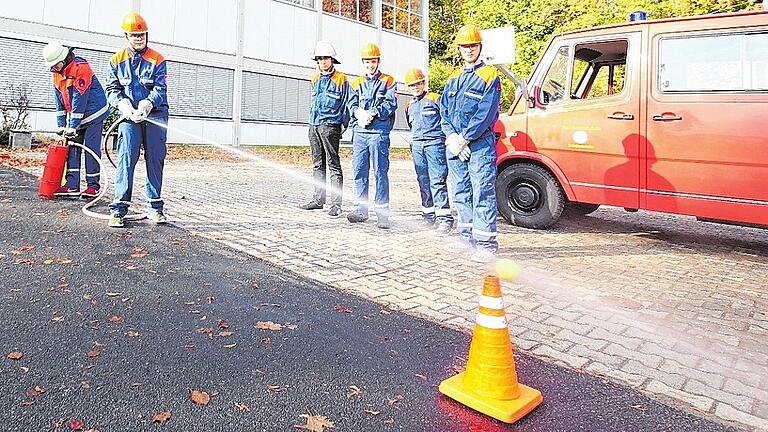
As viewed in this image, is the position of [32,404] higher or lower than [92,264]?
lower

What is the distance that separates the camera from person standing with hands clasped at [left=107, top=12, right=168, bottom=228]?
6.27 m

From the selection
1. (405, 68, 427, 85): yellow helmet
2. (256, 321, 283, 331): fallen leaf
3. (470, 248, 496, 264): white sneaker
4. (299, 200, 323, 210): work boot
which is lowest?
(256, 321, 283, 331): fallen leaf

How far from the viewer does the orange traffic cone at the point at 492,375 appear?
283cm

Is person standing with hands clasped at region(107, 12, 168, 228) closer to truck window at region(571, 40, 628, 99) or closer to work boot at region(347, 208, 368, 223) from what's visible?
work boot at region(347, 208, 368, 223)

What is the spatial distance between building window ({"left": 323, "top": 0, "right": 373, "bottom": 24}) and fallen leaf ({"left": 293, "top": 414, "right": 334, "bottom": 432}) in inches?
1062

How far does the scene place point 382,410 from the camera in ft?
9.15

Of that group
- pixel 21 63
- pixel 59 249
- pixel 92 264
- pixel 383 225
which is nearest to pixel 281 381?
pixel 92 264

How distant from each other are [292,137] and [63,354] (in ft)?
79.9

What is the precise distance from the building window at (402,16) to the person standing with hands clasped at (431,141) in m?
24.8

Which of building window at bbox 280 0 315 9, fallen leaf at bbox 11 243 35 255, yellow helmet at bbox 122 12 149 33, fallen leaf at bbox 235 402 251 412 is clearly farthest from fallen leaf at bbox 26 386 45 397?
building window at bbox 280 0 315 9

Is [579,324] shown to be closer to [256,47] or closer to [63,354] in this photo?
[63,354]

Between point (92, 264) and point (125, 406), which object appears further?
point (92, 264)

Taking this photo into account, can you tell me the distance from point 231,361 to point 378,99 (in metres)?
4.79

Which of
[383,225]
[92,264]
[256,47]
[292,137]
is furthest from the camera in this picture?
[292,137]
